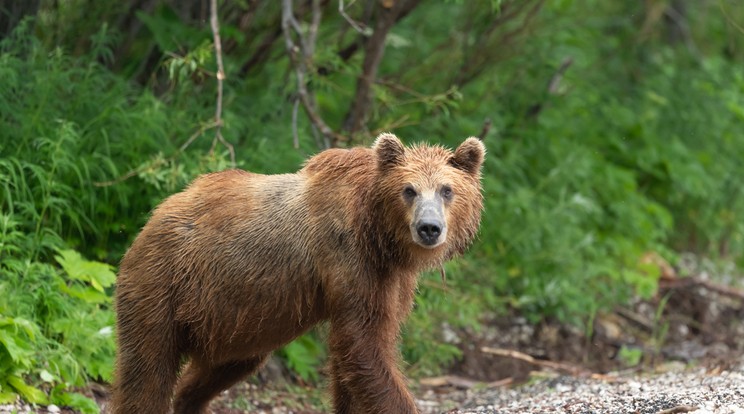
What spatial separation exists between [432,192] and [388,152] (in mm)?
331

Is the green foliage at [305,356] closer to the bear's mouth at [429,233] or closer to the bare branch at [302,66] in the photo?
the bare branch at [302,66]

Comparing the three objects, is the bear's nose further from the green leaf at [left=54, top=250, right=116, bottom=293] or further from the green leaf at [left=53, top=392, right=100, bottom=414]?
the green leaf at [left=54, top=250, right=116, bottom=293]

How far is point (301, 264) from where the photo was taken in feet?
18.7

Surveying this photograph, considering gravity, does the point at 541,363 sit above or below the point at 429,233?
below

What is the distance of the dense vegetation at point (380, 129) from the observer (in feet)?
23.7

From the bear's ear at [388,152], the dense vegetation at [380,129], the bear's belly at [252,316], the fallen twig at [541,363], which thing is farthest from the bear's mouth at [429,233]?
the fallen twig at [541,363]

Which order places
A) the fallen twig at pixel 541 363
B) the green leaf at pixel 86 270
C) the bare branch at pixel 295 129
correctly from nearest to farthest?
the green leaf at pixel 86 270, the bare branch at pixel 295 129, the fallen twig at pixel 541 363

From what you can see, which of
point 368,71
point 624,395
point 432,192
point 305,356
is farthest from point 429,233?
point 368,71

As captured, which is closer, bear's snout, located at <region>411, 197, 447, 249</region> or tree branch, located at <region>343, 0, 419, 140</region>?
bear's snout, located at <region>411, 197, 447, 249</region>

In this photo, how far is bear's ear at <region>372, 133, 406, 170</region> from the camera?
5559 millimetres

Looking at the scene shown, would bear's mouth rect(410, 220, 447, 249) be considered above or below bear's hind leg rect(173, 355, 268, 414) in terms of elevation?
above

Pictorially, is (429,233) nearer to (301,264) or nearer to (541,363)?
(301,264)

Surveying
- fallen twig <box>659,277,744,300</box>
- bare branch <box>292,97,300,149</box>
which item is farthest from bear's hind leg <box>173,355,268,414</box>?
fallen twig <box>659,277,744,300</box>

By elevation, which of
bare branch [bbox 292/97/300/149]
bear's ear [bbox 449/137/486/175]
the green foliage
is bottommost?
the green foliage
